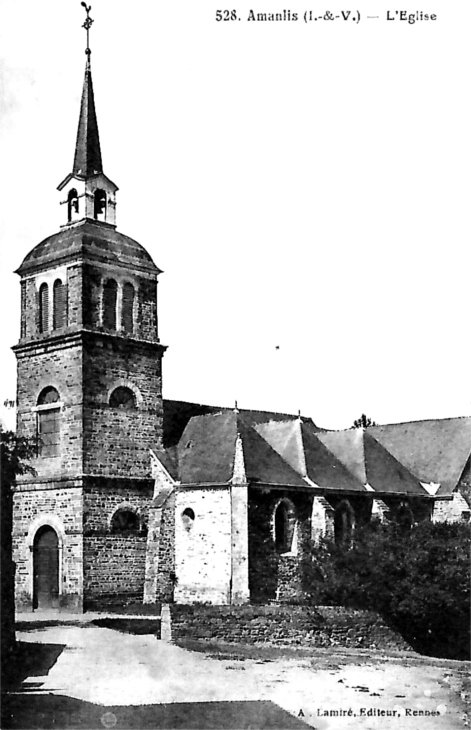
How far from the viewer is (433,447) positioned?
47750 mm

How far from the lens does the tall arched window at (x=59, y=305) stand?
129ft

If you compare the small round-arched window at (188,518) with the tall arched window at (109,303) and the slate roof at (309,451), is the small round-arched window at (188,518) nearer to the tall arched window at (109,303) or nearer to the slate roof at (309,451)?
the slate roof at (309,451)

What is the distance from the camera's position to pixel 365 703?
18125 millimetres

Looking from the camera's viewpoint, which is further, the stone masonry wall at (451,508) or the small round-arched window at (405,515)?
the stone masonry wall at (451,508)

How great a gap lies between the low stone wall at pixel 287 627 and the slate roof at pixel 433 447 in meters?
19.3

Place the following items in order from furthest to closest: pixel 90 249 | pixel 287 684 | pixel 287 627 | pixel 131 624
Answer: pixel 90 249 → pixel 131 624 → pixel 287 627 → pixel 287 684

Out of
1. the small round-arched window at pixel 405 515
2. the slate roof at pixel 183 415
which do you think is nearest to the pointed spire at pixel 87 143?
the slate roof at pixel 183 415

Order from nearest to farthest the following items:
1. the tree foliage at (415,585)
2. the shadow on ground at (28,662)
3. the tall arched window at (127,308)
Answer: the shadow on ground at (28,662) → the tree foliage at (415,585) → the tall arched window at (127,308)

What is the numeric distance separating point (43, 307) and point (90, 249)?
10.8 ft

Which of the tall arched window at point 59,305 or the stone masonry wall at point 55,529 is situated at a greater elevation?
the tall arched window at point 59,305

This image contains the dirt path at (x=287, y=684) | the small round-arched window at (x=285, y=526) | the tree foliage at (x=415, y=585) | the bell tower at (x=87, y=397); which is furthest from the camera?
the small round-arched window at (x=285, y=526)

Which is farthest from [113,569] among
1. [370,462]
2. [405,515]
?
[405,515]

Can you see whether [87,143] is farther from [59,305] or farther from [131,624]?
[131,624]

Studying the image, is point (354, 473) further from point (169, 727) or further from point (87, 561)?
point (169, 727)
